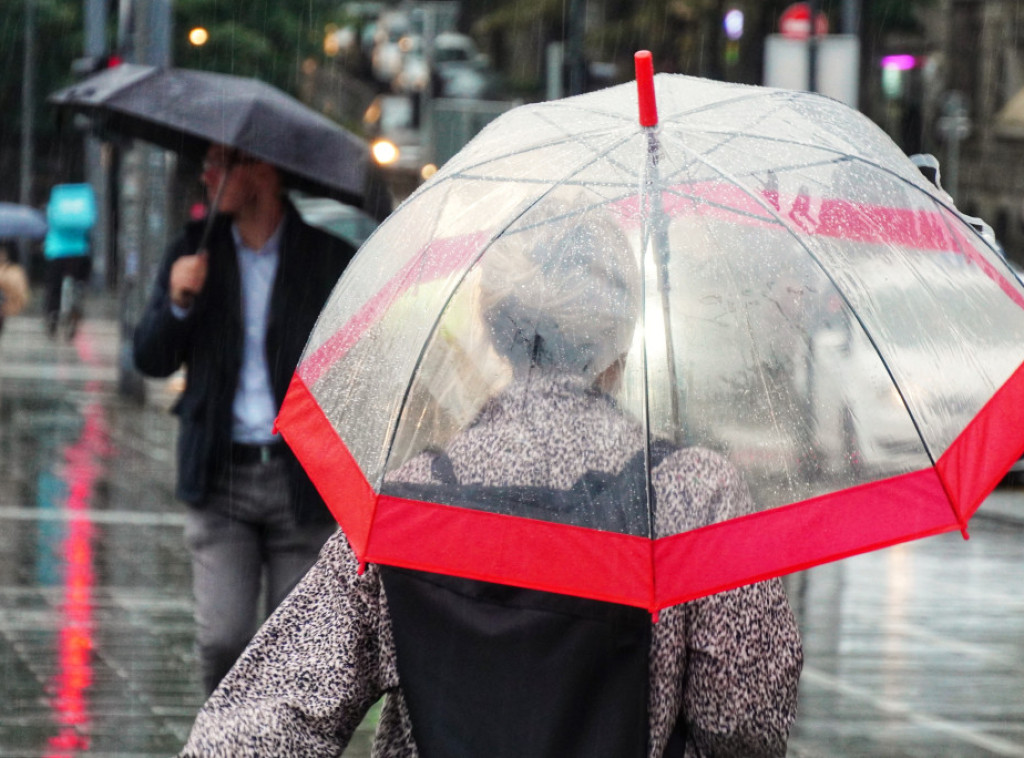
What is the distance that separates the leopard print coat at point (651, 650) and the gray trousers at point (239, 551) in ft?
6.56

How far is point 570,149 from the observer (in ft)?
7.93

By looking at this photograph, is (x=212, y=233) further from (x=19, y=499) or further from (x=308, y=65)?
(x=308, y=65)

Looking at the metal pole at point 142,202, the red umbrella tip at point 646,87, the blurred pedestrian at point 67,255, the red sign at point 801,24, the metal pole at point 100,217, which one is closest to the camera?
the red umbrella tip at point 646,87

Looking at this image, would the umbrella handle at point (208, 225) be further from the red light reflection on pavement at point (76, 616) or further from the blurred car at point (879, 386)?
the blurred car at point (879, 386)

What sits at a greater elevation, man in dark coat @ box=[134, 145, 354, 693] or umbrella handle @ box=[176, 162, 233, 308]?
umbrella handle @ box=[176, 162, 233, 308]

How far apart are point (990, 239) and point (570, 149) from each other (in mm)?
774

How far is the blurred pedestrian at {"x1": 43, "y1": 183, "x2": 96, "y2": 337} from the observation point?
87.6ft

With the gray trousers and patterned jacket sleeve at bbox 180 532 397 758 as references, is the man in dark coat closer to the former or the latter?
the gray trousers

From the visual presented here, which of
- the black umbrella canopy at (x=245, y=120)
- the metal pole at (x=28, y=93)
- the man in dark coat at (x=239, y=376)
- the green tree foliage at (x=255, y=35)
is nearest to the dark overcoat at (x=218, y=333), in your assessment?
the man in dark coat at (x=239, y=376)

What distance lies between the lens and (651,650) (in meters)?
2.26

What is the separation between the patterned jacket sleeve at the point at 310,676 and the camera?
2.35 meters

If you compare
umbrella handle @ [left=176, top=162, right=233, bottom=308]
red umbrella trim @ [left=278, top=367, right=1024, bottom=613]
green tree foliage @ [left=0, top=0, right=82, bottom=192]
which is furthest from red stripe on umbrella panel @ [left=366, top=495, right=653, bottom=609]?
green tree foliage @ [left=0, top=0, right=82, bottom=192]

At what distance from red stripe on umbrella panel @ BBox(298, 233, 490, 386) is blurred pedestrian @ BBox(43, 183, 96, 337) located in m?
22.8

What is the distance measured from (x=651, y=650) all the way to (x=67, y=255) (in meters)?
26.9
